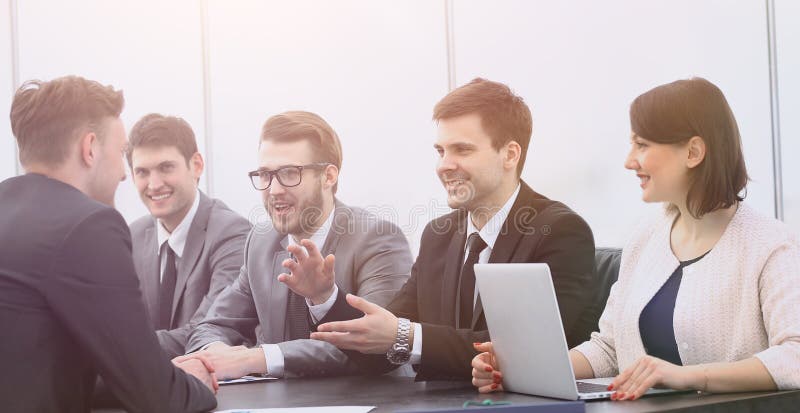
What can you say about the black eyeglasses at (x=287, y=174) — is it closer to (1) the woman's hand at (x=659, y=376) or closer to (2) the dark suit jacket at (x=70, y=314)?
(2) the dark suit jacket at (x=70, y=314)

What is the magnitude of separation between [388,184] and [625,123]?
4.33ft

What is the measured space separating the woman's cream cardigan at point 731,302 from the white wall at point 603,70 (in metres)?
1.00

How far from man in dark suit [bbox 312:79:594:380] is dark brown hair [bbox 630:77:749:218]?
48 cm

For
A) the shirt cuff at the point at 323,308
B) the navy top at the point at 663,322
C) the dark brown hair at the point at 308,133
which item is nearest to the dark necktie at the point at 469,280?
the shirt cuff at the point at 323,308

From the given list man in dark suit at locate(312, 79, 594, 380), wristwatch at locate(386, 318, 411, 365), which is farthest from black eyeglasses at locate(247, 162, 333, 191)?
wristwatch at locate(386, 318, 411, 365)

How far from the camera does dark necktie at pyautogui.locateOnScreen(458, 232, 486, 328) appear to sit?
288cm

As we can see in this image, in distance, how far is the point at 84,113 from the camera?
6.64ft

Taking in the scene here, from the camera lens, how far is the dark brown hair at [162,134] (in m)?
4.59

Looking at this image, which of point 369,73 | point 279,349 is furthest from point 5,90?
point 279,349

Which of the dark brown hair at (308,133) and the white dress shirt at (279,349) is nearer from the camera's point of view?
the white dress shirt at (279,349)

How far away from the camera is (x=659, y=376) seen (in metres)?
1.88

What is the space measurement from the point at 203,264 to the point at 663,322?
2.43 meters

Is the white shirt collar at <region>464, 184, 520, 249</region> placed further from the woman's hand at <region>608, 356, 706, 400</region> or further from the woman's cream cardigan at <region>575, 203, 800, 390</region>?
the woman's hand at <region>608, 356, 706, 400</region>

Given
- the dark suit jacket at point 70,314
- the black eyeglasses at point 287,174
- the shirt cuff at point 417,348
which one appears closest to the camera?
the dark suit jacket at point 70,314
